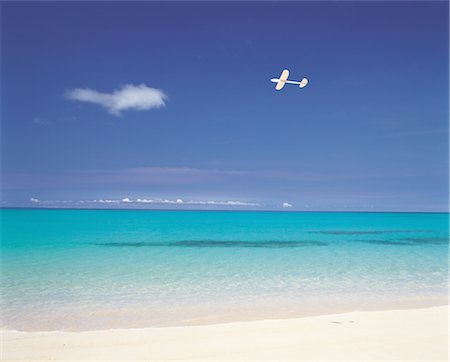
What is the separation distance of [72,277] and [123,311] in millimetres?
5318

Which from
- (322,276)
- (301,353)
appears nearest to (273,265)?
(322,276)

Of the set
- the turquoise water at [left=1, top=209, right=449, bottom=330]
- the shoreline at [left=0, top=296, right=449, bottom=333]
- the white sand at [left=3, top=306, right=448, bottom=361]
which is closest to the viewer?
the white sand at [left=3, top=306, right=448, bottom=361]

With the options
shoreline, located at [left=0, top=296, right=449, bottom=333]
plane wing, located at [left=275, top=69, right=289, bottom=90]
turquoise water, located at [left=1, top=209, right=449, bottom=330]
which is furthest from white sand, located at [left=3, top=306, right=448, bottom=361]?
plane wing, located at [left=275, top=69, right=289, bottom=90]

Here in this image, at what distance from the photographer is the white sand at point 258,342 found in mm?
6926

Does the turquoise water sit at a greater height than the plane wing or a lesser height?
lesser

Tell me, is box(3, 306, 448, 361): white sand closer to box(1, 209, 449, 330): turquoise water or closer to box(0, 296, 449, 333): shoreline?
box(0, 296, 449, 333): shoreline

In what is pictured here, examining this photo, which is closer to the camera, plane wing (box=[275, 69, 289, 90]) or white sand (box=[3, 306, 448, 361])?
white sand (box=[3, 306, 448, 361])

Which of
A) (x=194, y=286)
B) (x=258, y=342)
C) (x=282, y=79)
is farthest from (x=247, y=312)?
(x=282, y=79)

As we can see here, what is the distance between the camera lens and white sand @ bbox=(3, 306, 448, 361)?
22.7 feet

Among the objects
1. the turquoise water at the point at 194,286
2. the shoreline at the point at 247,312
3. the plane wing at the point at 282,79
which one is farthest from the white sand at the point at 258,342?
the plane wing at the point at 282,79

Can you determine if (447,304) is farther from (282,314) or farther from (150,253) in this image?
(150,253)

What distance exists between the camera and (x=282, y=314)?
10102 mm

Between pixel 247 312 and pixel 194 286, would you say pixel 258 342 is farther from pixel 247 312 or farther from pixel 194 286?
pixel 194 286

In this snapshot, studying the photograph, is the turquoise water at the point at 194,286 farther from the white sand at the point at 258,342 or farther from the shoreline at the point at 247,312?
the white sand at the point at 258,342
